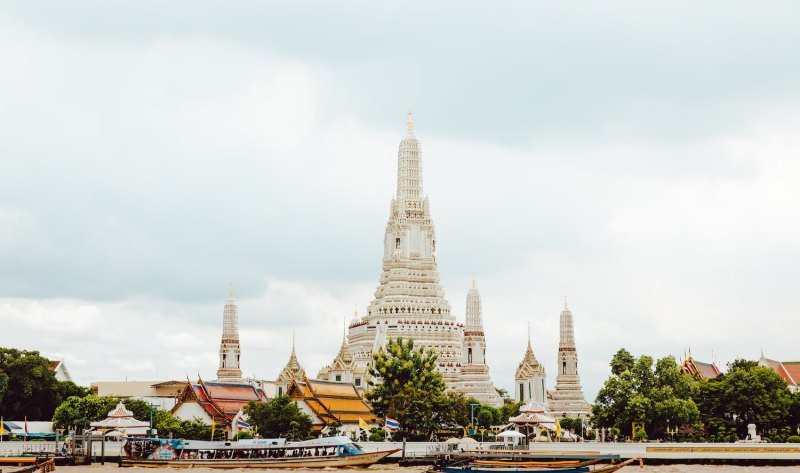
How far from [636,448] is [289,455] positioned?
1809 centimetres

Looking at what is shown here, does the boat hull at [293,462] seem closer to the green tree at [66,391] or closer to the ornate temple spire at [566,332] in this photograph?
the green tree at [66,391]

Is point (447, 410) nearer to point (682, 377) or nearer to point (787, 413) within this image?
point (682, 377)

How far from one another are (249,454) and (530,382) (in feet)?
210

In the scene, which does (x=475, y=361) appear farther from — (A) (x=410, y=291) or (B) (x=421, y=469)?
(B) (x=421, y=469)

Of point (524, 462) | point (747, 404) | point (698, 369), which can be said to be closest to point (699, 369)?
point (698, 369)

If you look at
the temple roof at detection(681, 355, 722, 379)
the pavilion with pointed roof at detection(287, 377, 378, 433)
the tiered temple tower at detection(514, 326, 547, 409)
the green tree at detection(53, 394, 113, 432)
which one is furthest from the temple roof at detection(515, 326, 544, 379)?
the green tree at detection(53, 394, 113, 432)

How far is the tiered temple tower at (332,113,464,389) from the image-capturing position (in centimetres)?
10875

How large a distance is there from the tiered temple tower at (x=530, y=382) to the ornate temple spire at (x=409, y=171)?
21.2m

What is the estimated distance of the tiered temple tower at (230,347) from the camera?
359 feet

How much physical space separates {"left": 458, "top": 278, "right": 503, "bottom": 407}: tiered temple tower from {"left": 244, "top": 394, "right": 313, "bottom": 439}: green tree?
34017mm

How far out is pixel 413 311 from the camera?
11081 cm

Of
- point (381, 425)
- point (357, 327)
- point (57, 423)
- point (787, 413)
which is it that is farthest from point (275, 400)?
point (357, 327)

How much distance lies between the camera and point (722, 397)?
72.4 metres

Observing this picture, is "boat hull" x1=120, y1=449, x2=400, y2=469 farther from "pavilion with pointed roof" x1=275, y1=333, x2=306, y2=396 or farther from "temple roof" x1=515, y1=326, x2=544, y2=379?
"temple roof" x1=515, y1=326, x2=544, y2=379
